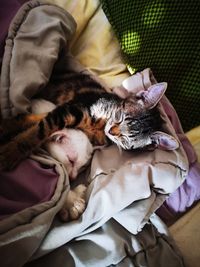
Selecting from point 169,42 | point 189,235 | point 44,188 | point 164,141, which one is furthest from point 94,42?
point 189,235

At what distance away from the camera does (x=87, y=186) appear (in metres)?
1.12

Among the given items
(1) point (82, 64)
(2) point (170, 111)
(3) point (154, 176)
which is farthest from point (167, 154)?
(1) point (82, 64)

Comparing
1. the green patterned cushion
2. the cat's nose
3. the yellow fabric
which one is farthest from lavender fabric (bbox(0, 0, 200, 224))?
the yellow fabric

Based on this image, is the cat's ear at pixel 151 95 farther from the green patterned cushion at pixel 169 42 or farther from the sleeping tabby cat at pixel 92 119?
the green patterned cushion at pixel 169 42

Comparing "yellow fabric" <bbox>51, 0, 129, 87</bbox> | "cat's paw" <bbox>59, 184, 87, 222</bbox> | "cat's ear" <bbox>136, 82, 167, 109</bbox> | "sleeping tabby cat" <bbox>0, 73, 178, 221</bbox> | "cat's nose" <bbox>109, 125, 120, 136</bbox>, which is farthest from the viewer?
"yellow fabric" <bbox>51, 0, 129, 87</bbox>

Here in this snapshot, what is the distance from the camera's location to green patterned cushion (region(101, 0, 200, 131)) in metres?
1.28

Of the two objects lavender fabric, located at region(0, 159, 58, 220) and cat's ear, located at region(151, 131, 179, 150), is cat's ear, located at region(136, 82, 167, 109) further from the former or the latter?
lavender fabric, located at region(0, 159, 58, 220)

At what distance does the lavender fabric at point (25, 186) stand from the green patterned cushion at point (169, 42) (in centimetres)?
66

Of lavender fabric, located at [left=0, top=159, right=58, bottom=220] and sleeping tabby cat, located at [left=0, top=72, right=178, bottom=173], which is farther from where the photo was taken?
sleeping tabby cat, located at [left=0, top=72, right=178, bottom=173]

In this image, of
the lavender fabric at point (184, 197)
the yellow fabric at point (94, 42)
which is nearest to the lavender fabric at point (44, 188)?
the lavender fabric at point (184, 197)

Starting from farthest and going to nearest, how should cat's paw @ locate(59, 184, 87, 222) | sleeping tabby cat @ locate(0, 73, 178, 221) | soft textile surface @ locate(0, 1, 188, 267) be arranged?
1. sleeping tabby cat @ locate(0, 73, 178, 221)
2. cat's paw @ locate(59, 184, 87, 222)
3. soft textile surface @ locate(0, 1, 188, 267)

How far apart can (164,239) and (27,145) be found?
22.4 inches

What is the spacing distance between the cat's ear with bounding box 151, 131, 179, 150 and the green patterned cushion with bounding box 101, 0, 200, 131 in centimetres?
24

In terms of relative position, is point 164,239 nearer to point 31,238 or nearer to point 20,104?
point 31,238
